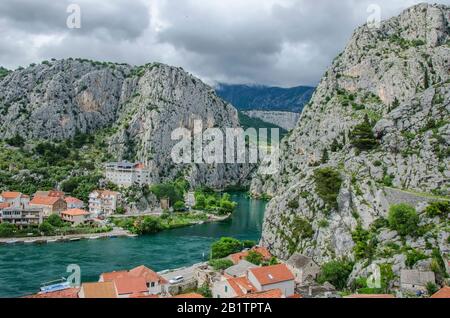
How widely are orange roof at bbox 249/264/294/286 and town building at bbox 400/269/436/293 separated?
7.26 meters

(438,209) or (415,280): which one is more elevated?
(438,209)

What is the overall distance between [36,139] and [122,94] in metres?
28.6

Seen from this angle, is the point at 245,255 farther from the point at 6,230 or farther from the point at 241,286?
the point at 6,230

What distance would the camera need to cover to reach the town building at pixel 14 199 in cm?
6469

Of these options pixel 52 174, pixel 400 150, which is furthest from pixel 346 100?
pixel 52 174

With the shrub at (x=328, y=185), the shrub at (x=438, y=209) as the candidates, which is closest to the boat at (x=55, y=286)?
the shrub at (x=328, y=185)

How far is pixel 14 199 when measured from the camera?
6544 centimetres

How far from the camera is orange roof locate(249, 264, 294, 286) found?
96.9ft

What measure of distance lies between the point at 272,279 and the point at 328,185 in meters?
16.4

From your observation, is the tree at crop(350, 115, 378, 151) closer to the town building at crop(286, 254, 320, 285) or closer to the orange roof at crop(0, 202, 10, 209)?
the town building at crop(286, 254, 320, 285)

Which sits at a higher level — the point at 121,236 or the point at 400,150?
the point at 400,150

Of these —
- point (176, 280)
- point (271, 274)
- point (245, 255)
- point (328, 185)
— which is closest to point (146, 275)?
point (176, 280)

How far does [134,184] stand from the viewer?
86500mm
